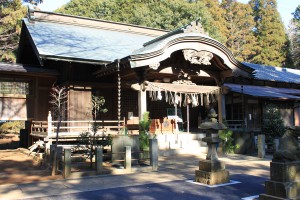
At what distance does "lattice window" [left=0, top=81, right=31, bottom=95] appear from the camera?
14.9 meters

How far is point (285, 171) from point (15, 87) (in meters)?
13.4

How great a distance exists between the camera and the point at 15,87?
15.2 meters

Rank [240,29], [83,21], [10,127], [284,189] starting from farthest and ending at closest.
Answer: [240,29]
[10,127]
[83,21]
[284,189]

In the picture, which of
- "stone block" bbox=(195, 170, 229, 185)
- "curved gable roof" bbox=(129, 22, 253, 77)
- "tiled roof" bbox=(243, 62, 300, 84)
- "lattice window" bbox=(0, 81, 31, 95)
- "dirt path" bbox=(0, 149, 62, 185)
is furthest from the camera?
"tiled roof" bbox=(243, 62, 300, 84)

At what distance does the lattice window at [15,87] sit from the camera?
48.9 ft

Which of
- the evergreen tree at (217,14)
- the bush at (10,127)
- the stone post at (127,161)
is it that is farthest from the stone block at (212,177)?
the evergreen tree at (217,14)

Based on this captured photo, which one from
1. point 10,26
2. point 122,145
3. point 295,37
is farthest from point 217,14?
point 122,145

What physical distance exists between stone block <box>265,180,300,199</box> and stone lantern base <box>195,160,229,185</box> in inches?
76.1

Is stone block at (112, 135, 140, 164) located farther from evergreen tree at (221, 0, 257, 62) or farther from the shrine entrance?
evergreen tree at (221, 0, 257, 62)

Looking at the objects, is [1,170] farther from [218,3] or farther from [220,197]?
[218,3]

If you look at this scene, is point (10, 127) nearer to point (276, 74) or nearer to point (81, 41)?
point (81, 41)

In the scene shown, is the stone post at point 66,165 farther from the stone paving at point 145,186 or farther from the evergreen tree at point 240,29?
the evergreen tree at point 240,29

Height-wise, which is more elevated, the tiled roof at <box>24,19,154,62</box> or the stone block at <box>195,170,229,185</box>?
the tiled roof at <box>24,19,154,62</box>

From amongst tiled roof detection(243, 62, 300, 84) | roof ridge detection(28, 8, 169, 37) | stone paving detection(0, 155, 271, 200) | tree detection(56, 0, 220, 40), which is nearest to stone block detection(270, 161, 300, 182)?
stone paving detection(0, 155, 271, 200)
